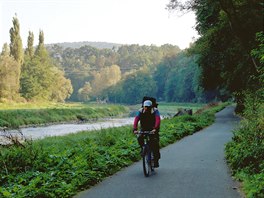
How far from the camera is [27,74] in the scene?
291 feet

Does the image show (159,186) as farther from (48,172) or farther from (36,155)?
(36,155)

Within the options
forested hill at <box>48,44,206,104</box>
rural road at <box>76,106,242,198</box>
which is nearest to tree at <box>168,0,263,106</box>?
rural road at <box>76,106,242,198</box>

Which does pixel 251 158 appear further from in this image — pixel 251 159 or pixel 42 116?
pixel 42 116

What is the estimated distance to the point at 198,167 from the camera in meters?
11.1

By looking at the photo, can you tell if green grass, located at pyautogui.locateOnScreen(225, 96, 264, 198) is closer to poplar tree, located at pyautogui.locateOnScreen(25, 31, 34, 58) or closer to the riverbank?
the riverbank

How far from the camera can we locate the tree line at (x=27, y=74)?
2822 inches

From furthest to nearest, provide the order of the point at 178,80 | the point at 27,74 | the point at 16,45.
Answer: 1. the point at 178,80
2. the point at 27,74
3. the point at 16,45

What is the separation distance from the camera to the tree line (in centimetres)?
7169

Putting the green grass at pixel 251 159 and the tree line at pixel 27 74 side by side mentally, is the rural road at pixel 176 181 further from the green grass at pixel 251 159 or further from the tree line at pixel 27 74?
the tree line at pixel 27 74

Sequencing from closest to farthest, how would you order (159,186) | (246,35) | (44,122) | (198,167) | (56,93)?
(159,186) < (198,167) < (246,35) < (44,122) < (56,93)

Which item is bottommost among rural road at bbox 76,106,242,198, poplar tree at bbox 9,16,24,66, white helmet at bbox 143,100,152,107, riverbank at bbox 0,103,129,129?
riverbank at bbox 0,103,129,129

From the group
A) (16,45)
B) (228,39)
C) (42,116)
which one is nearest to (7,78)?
(16,45)

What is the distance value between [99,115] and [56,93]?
4012cm

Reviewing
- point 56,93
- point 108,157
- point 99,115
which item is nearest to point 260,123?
point 108,157
